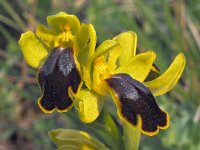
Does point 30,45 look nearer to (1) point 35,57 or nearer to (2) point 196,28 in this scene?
(1) point 35,57

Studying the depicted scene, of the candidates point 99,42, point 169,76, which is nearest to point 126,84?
point 169,76

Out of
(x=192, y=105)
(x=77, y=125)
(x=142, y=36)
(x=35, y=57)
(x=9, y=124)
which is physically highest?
(x=35, y=57)

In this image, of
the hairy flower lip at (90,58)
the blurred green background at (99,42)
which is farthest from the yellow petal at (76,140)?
the blurred green background at (99,42)

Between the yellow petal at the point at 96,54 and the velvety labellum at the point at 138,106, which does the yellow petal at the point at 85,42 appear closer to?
the yellow petal at the point at 96,54

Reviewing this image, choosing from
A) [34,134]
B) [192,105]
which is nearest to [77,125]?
[34,134]

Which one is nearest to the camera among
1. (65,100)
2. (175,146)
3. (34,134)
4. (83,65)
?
(65,100)

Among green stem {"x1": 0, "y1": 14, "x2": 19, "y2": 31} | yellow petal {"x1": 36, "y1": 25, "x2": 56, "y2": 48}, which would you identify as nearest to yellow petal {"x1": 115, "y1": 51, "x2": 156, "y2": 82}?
yellow petal {"x1": 36, "y1": 25, "x2": 56, "y2": 48}
